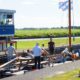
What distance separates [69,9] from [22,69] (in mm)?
14366

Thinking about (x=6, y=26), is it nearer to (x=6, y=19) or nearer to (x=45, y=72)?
(x=6, y=19)

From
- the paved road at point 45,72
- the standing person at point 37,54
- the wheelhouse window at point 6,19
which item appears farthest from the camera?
the wheelhouse window at point 6,19

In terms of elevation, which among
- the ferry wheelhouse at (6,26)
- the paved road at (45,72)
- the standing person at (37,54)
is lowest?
the paved road at (45,72)

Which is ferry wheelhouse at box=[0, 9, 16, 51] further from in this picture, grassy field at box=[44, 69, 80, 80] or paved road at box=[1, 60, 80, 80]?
grassy field at box=[44, 69, 80, 80]

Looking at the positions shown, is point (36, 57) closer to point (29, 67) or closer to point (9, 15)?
point (29, 67)

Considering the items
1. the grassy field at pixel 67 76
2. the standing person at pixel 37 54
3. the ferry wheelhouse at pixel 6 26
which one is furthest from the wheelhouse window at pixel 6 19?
the grassy field at pixel 67 76

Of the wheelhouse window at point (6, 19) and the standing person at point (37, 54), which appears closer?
the standing person at point (37, 54)

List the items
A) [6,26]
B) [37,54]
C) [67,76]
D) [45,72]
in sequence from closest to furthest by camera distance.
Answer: [67,76]
[45,72]
[37,54]
[6,26]

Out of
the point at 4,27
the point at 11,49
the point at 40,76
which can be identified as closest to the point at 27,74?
the point at 40,76

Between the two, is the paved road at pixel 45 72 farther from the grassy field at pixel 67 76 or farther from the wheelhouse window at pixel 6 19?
the wheelhouse window at pixel 6 19

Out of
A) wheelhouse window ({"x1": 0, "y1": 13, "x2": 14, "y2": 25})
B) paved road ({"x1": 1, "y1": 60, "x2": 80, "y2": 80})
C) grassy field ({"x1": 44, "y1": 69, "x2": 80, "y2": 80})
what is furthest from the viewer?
wheelhouse window ({"x1": 0, "y1": 13, "x2": 14, "y2": 25})

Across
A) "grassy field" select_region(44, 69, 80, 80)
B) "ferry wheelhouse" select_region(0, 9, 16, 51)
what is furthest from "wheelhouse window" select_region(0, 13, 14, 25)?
"grassy field" select_region(44, 69, 80, 80)

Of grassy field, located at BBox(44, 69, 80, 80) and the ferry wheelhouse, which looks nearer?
grassy field, located at BBox(44, 69, 80, 80)

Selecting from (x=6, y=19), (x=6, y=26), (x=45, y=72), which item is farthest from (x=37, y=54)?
(x=6, y=19)
